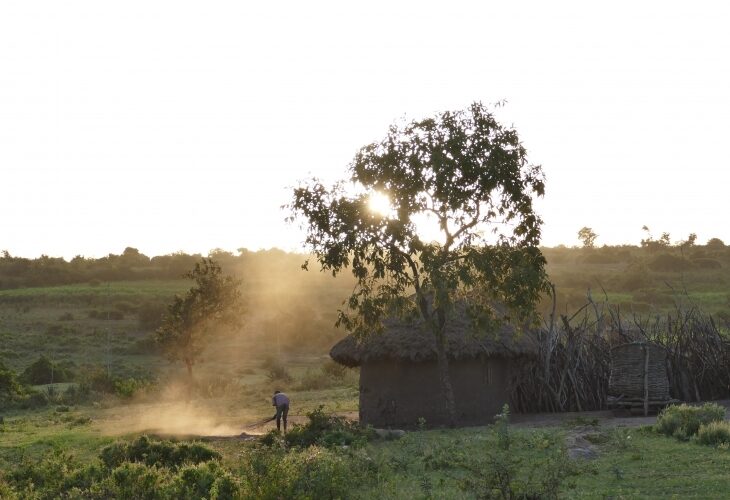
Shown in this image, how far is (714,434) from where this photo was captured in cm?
1423

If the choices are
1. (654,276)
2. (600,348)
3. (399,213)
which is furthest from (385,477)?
(654,276)

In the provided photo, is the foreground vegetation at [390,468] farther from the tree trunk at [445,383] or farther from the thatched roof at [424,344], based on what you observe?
the thatched roof at [424,344]

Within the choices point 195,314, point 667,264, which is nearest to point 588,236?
point 667,264

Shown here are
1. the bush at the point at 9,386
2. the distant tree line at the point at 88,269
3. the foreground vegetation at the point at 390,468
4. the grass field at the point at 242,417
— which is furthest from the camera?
the distant tree line at the point at 88,269

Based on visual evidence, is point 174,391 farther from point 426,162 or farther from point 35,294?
point 35,294

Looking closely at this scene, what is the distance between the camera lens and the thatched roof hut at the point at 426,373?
20469 mm

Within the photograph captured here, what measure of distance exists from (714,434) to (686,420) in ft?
4.23

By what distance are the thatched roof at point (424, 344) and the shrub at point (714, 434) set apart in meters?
5.73

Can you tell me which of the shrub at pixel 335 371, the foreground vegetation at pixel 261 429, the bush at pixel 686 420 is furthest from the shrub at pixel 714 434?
the shrub at pixel 335 371

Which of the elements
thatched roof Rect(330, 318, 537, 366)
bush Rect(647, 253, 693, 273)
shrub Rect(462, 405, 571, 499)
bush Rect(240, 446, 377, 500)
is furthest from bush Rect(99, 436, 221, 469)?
bush Rect(647, 253, 693, 273)

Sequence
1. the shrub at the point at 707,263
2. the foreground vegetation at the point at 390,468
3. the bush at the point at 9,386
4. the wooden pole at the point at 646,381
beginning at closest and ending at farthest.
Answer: the foreground vegetation at the point at 390,468, the wooden pole at the point at 646,381, the bush at the point at 9,386, the shrub at the point at 707,263

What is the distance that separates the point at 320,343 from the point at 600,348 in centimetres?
3039

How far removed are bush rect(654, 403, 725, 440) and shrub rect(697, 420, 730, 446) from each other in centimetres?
51

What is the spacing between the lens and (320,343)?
51.9m
